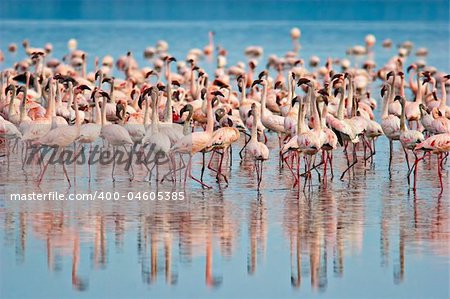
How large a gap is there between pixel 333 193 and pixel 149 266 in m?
3.95

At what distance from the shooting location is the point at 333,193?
13305 mm

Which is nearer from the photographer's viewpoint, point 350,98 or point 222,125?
point 222,125

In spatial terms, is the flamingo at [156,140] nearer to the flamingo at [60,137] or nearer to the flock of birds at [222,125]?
the flock of birds at [222,125]

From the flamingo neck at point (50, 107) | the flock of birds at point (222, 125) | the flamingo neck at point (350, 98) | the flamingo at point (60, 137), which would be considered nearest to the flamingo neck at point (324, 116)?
the flock of birds at point (222, 125)

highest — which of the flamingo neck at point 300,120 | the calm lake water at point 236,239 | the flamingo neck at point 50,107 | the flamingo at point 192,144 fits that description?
the flamingo neck at point 50,107

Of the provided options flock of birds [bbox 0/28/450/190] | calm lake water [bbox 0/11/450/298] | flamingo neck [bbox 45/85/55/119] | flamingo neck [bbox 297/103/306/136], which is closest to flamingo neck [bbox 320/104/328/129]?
flock of birds [bbox 0/28/450/190]

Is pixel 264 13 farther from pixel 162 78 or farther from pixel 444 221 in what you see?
pixel 444 221

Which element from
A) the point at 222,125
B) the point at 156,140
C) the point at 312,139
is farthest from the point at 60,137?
the point at 312,139

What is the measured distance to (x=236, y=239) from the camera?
10875 mm

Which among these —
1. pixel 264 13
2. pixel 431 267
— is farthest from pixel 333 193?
pixel 264 13

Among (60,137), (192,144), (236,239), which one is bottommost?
(236,239)

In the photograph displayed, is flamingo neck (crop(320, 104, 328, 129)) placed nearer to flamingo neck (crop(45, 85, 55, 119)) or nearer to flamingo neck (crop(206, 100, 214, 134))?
flamingo neck (crop(206, 100, 214, 134))

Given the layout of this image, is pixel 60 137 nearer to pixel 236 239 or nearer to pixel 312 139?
pixel 312 139

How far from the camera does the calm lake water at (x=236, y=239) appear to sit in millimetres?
9352
